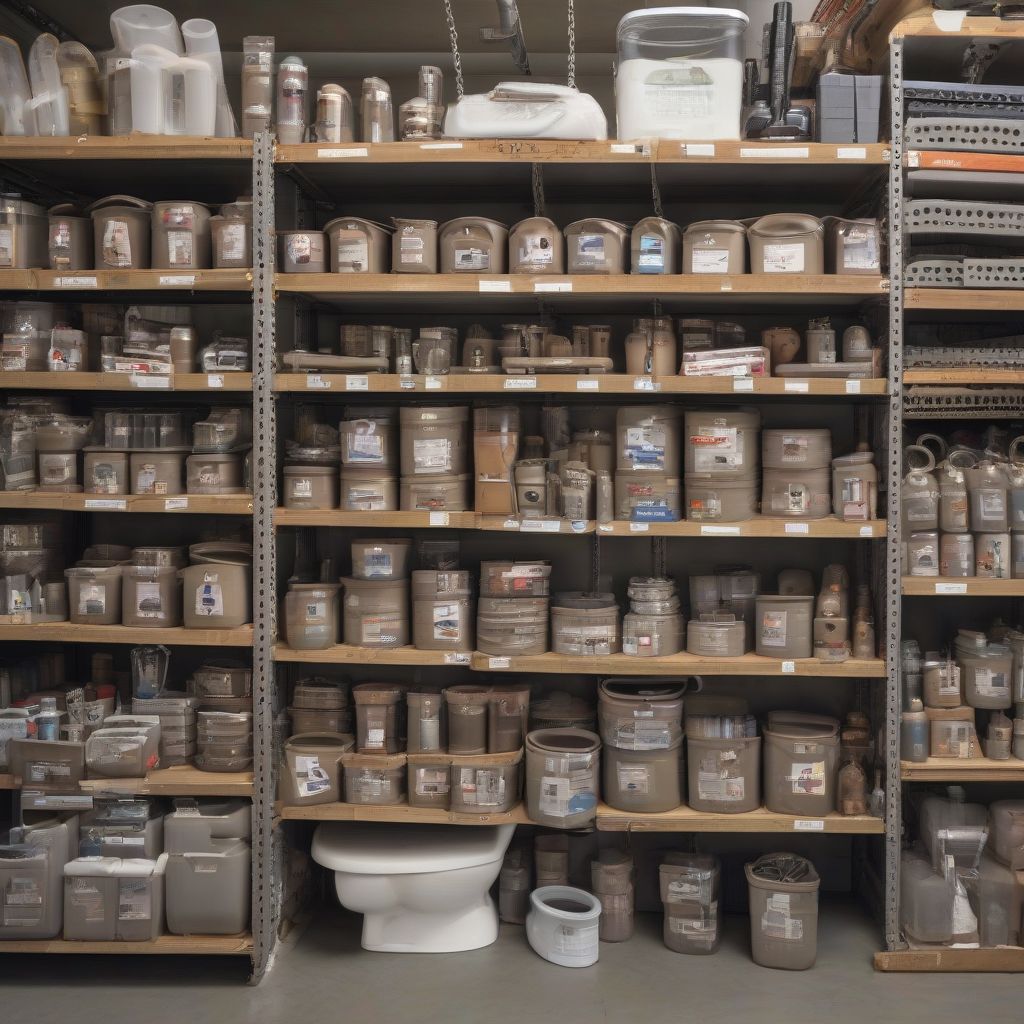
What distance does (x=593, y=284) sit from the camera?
125 inches

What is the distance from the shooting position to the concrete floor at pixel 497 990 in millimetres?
2982

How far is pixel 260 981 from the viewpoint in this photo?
10.5ft

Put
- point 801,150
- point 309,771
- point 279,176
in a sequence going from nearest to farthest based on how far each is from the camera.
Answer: point 801,150 < point 309,771 < point 279,176

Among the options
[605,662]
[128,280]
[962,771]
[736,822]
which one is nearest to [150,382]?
[128,280]

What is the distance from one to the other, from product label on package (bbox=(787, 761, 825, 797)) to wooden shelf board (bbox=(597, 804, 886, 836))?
0.09m

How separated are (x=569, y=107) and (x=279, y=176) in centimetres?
→ 115

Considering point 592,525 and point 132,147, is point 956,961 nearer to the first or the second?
point 592,525

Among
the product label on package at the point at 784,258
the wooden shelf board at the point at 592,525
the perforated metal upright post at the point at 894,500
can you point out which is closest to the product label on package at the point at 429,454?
the wooden shelf board at the point at 592,525

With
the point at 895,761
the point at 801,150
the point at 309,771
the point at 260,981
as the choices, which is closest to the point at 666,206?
the point at 801,150

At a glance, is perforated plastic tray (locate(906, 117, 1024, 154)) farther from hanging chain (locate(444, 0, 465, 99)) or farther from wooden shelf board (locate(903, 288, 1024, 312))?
hanging chain (locate(444, 0, 465, 99))

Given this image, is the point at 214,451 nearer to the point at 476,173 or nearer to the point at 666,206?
the point at 476,173

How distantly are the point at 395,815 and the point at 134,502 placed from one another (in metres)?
1.37

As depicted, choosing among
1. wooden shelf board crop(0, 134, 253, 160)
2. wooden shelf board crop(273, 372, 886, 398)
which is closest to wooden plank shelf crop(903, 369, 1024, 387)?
wooden shelf board crop(273, 372, 886, 398)

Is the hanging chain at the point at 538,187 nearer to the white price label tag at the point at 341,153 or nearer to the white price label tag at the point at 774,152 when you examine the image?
the white price label tag at the point at 341,153
